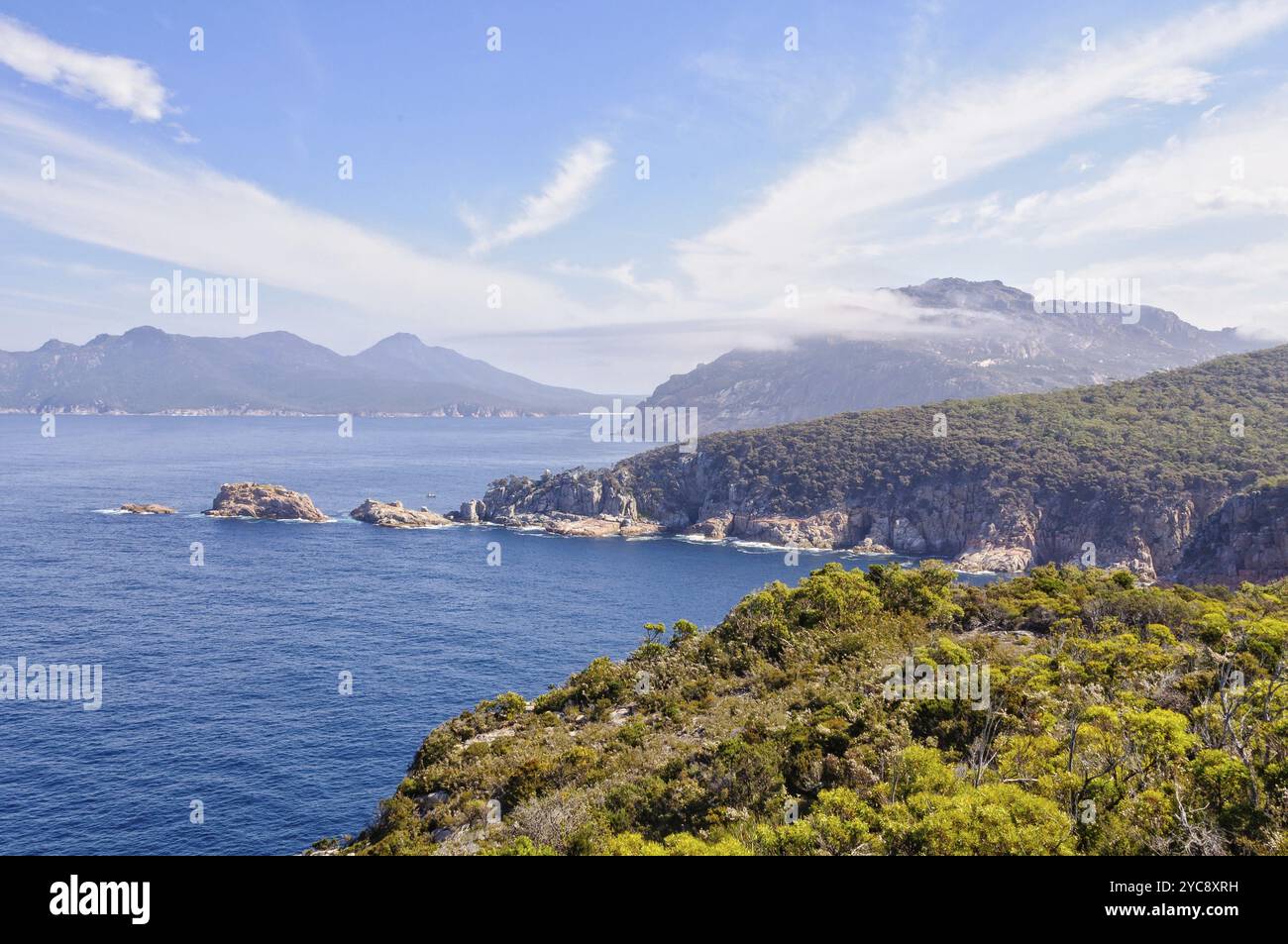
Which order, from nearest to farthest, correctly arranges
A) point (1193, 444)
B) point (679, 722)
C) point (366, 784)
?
point (679, 722) < point (366, 784) < point (1193, 444)

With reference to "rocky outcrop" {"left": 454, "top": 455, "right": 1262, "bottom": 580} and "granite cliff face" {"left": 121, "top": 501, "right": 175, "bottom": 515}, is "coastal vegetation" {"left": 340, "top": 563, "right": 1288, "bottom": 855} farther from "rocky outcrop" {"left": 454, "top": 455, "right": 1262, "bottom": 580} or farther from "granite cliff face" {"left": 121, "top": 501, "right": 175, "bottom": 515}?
"granite cliff face" {"left": 121, "top": 501, "right": 175, "bottom": 515}

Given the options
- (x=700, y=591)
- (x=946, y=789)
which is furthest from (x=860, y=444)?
(x=946, y=789)

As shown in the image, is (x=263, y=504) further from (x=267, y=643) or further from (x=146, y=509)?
(x=267, y=643)

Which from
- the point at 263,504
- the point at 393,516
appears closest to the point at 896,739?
the point at 393,516

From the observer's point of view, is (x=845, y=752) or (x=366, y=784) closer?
(x=845, y=752)
